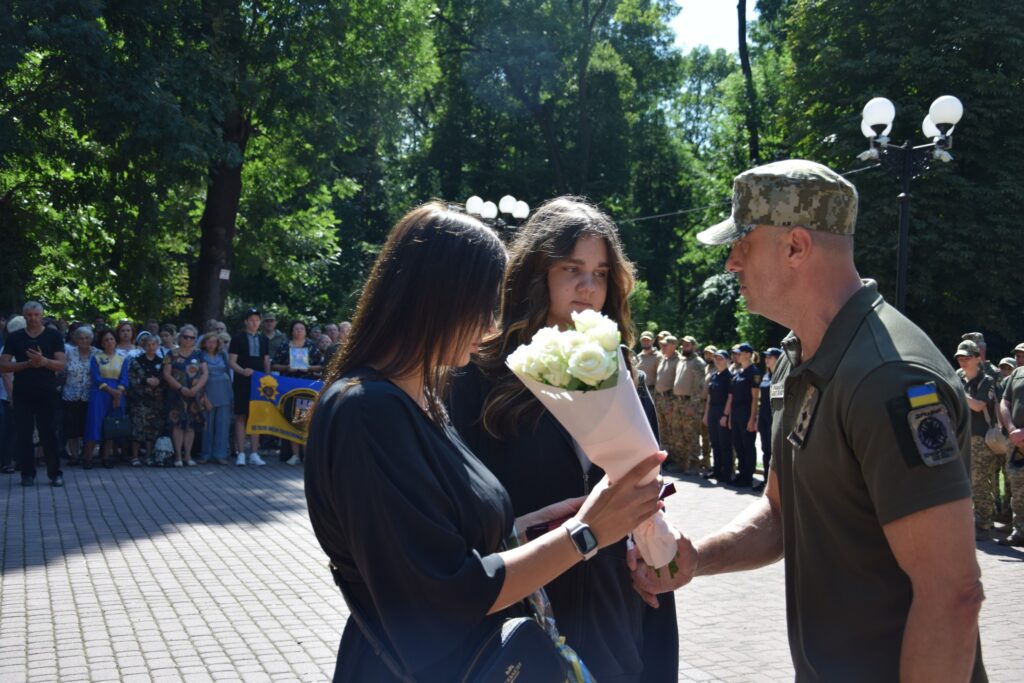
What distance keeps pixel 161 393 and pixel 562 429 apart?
14.0 metres

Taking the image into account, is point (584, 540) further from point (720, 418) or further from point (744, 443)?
point (720, 418)

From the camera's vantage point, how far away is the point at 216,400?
641 inches

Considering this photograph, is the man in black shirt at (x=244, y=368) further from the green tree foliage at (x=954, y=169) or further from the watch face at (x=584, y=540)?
the green tree foliage at (x=954, y=169)

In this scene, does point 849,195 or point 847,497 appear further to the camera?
point 849,195

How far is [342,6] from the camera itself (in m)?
24.3

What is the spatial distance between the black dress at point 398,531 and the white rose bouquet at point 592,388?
28 cm

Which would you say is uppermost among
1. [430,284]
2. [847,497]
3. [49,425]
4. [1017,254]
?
[1017,254]

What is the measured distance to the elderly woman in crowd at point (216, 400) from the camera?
53.4 ft

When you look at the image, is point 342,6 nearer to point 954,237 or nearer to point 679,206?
point 954,237

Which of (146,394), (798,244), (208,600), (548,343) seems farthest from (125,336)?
(798,244)

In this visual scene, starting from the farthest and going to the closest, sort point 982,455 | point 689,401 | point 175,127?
point 175,127
point 689,401
point 982,455

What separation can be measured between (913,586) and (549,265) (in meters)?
1.60

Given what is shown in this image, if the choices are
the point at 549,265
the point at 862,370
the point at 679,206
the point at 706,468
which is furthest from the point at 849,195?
the point at 679,206

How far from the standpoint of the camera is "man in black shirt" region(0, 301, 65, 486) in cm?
1244
